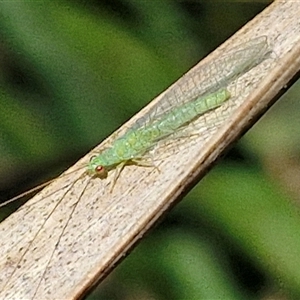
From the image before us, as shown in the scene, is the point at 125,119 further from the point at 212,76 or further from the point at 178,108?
the point at 212,76

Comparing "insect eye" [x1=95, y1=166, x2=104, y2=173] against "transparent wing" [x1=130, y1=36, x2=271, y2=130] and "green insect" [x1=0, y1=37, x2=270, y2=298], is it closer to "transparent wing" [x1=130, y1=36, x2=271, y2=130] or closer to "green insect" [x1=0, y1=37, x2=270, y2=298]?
"green insect" [x1=0, y1=37, x2=270, y2=298]

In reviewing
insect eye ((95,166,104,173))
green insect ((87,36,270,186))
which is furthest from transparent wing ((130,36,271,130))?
insect eye ((95,166,104,173))

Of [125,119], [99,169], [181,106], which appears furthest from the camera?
[125,119]

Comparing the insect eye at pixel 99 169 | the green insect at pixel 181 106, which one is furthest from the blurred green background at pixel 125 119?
the insect eye at pixel 99 169

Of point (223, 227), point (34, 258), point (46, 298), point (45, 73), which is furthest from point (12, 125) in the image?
point (46, 298)

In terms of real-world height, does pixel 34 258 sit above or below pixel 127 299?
below

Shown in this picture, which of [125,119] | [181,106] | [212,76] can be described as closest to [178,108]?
[181,106]

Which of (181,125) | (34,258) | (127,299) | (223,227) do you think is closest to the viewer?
(34,258)

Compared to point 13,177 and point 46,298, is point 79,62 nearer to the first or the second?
point 13,177
